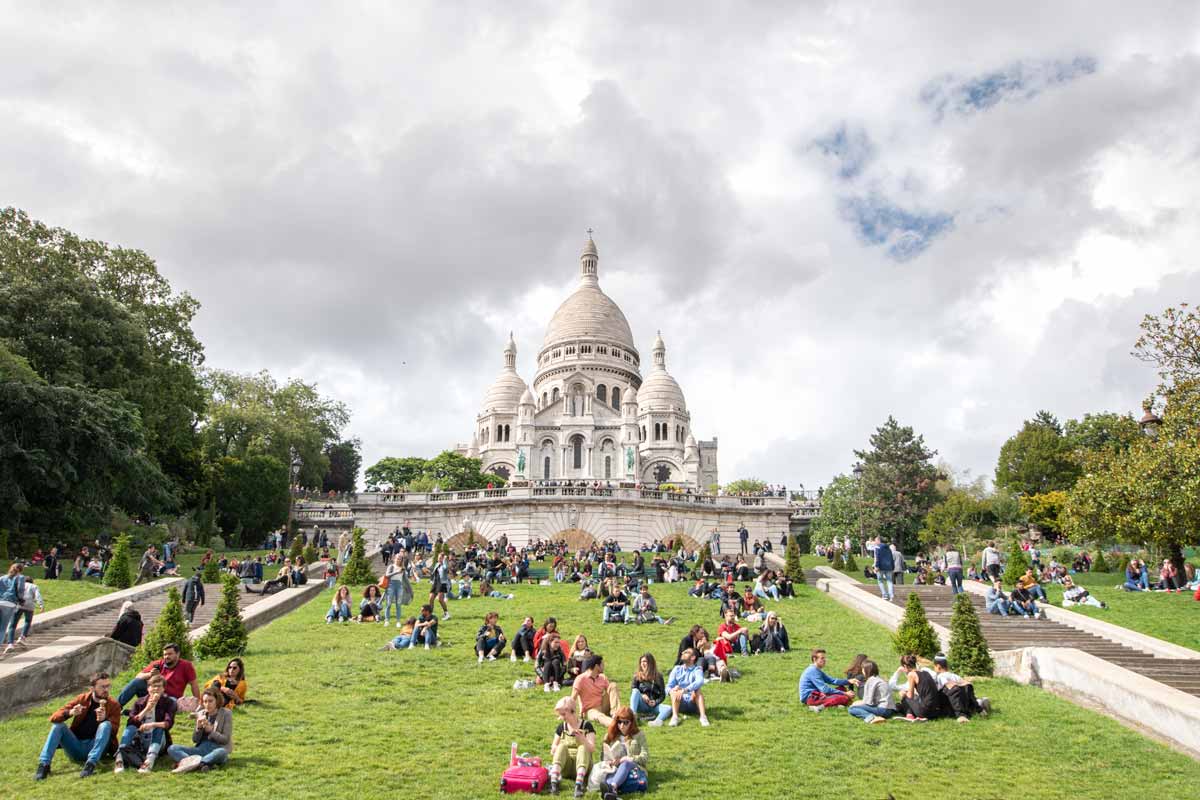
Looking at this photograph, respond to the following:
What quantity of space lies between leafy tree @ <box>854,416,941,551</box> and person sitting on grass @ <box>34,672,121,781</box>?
117 feet

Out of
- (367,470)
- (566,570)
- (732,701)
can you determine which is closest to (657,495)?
(566,570)

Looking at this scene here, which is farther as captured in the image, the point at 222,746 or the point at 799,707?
the point at 799,707

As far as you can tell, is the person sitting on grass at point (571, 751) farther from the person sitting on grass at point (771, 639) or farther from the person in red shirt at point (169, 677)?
the person sitting on grass at point (771, 639)

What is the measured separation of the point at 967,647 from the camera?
1251cm

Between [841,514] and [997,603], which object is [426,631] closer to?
[997,603]

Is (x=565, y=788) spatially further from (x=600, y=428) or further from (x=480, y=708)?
(x=600, y=428)

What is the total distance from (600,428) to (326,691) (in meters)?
66.9

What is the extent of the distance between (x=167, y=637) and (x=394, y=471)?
6352 cm

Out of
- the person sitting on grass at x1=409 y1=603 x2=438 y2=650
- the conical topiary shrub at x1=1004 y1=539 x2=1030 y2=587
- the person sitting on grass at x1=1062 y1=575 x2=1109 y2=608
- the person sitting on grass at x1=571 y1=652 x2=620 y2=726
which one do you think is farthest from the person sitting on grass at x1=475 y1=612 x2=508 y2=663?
the conical topiary shrub at x1=1004 y1=539 x2=1030 y2=587

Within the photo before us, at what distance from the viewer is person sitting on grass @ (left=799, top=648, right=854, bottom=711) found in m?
10.7

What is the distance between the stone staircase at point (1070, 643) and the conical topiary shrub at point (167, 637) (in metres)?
12.2

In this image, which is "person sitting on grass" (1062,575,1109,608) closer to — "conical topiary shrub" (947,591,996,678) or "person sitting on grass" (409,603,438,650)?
"conical topiary shrub" (947,591,996,678)

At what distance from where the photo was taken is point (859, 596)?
19.1m

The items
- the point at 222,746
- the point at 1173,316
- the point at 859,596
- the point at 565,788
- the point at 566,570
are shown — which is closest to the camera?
the point at 565,788
